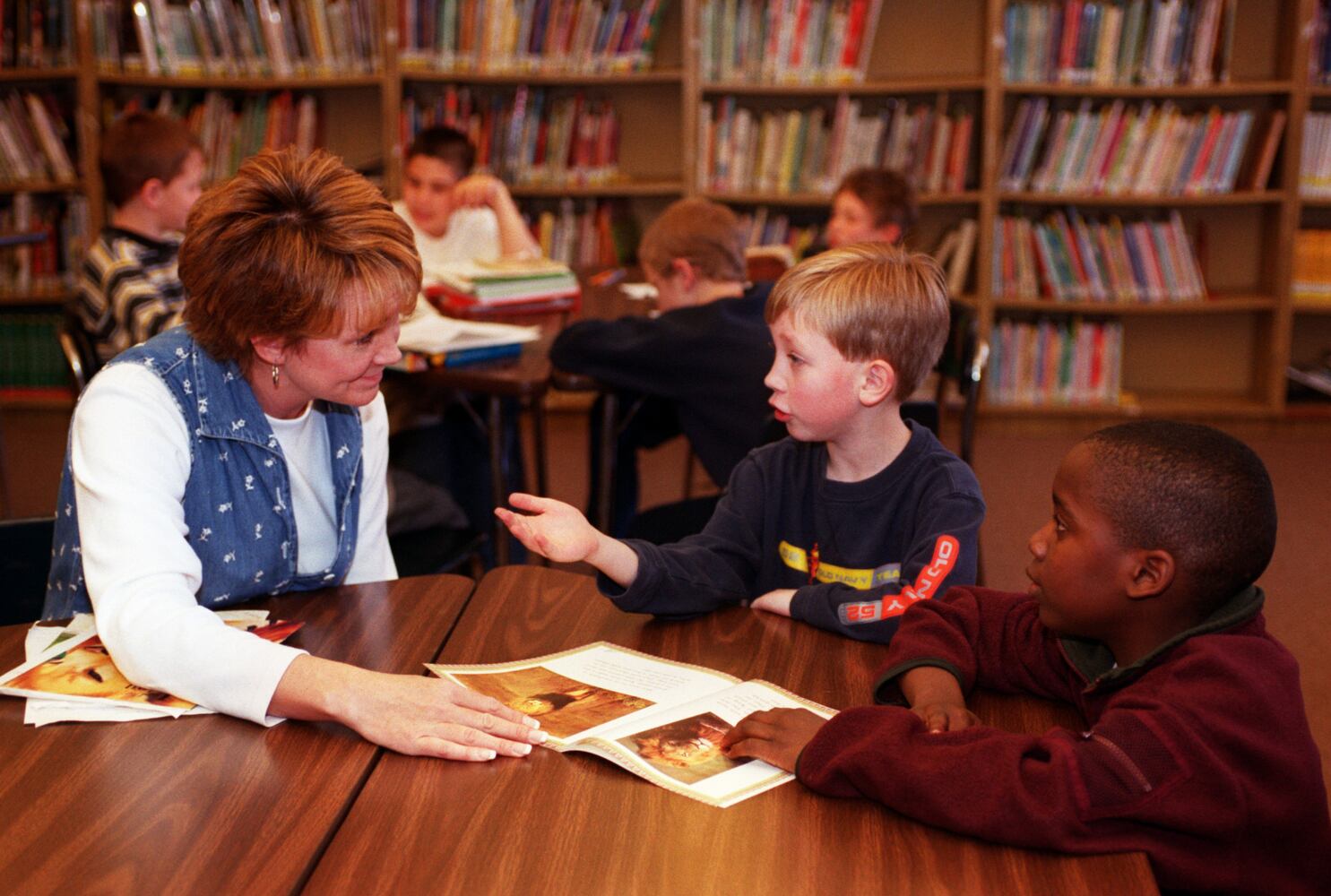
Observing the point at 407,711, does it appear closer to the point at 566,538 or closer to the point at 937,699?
the point at 566,538

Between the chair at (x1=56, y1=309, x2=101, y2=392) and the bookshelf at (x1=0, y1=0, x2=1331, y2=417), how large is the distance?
2.41 metres

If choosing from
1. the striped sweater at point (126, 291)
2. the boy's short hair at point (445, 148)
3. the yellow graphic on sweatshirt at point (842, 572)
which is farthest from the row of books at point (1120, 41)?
the yellow graphic on sweatshirt at point (842, 572)

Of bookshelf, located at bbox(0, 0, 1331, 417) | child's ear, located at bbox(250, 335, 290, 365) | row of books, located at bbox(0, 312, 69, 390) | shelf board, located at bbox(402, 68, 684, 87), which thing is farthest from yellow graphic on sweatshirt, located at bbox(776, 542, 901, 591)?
row of books, located at bbox(0, 312, 69, 390)

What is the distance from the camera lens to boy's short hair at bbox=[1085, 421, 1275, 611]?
1.11 m

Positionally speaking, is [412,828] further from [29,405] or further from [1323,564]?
[29,405]

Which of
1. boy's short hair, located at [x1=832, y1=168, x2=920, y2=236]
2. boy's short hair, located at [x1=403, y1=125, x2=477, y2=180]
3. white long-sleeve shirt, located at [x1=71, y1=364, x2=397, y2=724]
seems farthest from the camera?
boy's short hair, located at [x1=403, y1=125, x2=477, y2=180]

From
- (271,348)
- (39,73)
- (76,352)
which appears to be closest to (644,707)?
(271,348)

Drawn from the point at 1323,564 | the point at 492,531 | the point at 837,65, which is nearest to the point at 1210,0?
the point at 837,65

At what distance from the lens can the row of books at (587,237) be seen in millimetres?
4934

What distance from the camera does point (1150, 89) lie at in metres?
4.61

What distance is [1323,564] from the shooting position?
3619mm

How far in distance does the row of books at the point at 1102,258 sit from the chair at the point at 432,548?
114 inches

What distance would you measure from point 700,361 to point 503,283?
2.39 ft

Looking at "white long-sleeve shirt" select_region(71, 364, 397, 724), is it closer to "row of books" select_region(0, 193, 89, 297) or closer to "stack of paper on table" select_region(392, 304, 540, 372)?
"stack of paper on table" select_region(392, 304, 540, 372)
